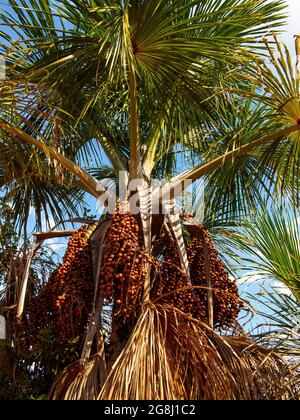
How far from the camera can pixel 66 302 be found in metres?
4.02

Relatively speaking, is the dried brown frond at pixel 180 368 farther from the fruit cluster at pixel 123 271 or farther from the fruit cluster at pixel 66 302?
the fruit cluster at pixel 66 302

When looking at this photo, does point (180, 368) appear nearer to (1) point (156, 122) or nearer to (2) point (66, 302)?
(2) point (66, 302)

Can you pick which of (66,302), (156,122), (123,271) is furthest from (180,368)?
(156,122)

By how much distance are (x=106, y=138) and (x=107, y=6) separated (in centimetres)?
141

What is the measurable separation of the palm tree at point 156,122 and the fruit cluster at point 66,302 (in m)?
0.12

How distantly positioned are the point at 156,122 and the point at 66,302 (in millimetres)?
1901

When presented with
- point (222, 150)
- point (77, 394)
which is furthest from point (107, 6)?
point (77, 394)

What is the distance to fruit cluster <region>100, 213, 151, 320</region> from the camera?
3871 mm

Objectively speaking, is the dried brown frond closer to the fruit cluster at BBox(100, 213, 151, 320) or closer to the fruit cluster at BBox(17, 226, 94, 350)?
the fruit cluster at BBox(100, 213, 151, 320)

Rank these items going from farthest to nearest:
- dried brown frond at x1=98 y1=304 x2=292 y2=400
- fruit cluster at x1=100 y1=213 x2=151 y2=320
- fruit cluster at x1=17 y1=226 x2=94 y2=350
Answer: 1. fruit cluster at x1=17 y1=226 x2=94 y2=350
2. fruit cluster at x1=100 y1=213 x2=151 y2=320
3. dried brown frond at x1=98 y1=304 x2=292 y2=400

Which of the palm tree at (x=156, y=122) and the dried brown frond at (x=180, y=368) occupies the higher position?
the palm tree at (x=156, y=122)

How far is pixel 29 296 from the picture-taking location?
15.3 ft

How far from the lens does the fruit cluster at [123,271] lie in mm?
3871

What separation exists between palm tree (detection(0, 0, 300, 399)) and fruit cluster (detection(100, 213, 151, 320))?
8 centimetres
